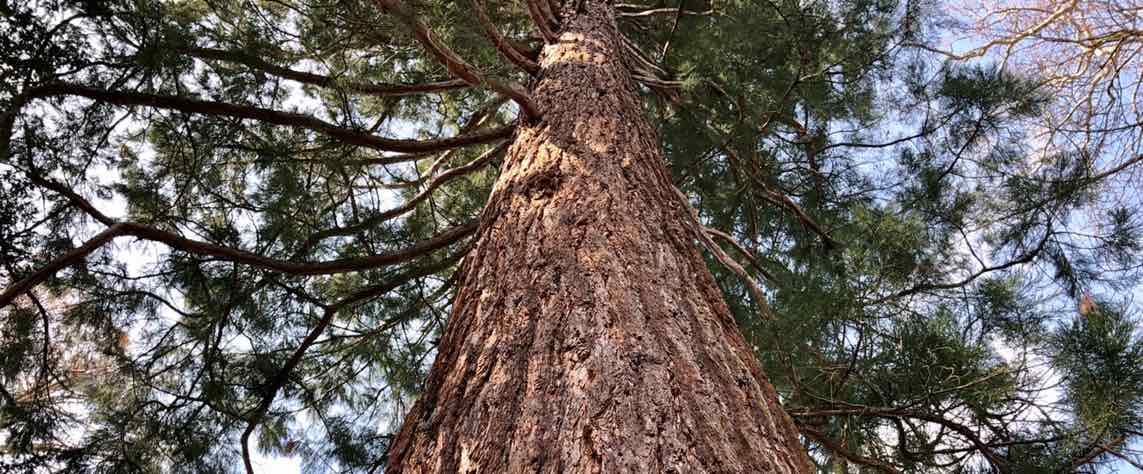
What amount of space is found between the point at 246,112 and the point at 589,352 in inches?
71.6

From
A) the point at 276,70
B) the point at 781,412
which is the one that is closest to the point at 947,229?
the point at 781,412

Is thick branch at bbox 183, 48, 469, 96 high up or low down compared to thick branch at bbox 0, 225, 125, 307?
up

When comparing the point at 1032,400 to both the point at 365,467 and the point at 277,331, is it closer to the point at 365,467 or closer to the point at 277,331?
the point at 365,467

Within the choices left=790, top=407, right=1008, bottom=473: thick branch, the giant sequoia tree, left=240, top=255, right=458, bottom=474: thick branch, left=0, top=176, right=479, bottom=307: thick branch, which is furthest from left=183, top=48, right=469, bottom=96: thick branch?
left=790, top=407, right=1008, bottom=473: thick branch

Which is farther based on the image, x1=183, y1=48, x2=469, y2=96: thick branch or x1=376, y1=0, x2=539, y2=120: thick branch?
x1=183, y1=48, x2=469, y2=96: thick branch

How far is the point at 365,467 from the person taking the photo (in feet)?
11.1

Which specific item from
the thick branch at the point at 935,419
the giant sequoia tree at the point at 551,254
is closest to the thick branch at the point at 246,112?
the giant sequoia tree at the point at 551,254

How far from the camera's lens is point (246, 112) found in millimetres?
2248

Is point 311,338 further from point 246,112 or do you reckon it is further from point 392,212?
point 246,112

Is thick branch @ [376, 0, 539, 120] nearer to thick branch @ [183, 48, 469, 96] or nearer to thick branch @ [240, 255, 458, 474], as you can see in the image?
thick branch @ [183, 48, 469, 96]

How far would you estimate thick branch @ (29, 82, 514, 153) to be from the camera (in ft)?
6.97

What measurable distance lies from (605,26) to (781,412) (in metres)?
2.65

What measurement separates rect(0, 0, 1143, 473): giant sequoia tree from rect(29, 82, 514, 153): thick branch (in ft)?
0.04

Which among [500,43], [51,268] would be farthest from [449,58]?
[51,268]
